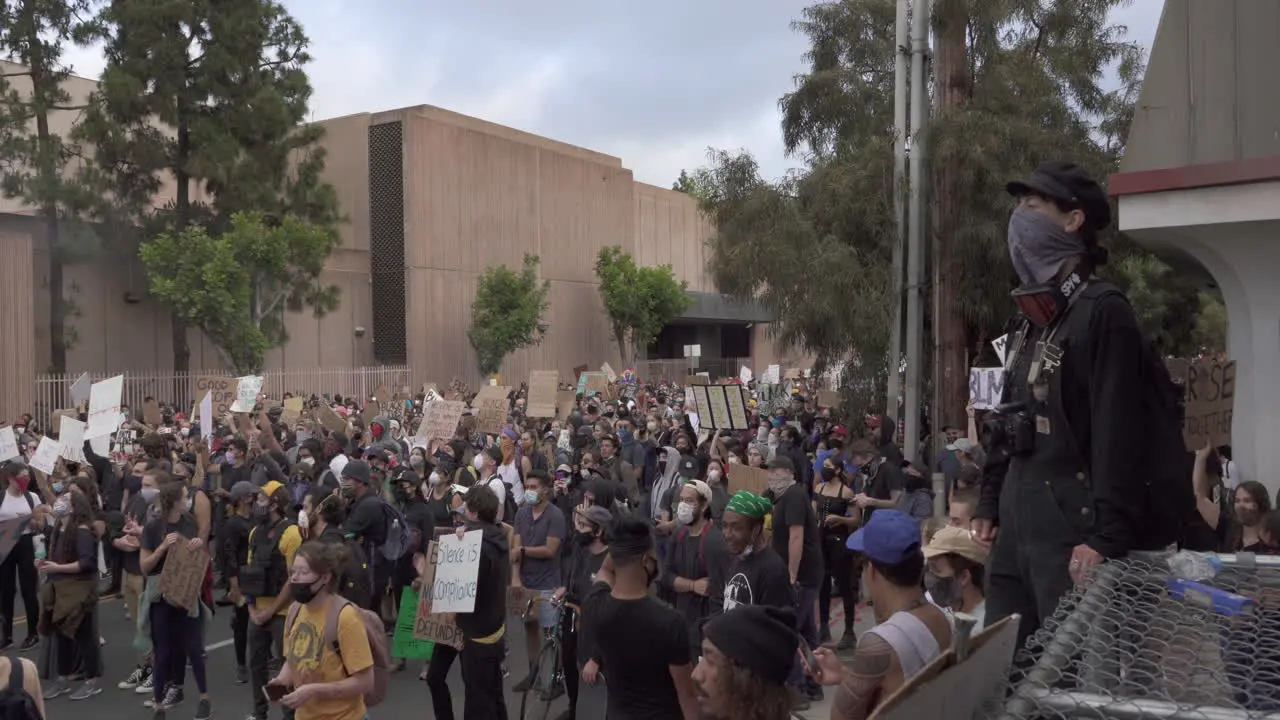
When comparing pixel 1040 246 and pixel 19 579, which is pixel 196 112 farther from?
pixel 1040 246

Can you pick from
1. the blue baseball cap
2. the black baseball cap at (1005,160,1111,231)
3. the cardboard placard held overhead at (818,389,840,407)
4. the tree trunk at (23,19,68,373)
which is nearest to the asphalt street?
the blue baseball cap

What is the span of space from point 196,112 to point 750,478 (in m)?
28.7

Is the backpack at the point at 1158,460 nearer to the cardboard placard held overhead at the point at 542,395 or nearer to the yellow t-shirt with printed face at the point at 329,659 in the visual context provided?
the yellow t-shirt with printed face at the point at 329,659

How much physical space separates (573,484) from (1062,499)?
9616mm

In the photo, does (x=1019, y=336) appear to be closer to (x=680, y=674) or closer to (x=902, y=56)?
(x=680, y=674)

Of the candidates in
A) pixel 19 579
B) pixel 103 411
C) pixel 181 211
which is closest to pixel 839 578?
pixel 19 579

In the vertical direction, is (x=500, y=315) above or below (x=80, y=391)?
above

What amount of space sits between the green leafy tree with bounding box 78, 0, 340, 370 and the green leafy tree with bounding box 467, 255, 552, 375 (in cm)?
981

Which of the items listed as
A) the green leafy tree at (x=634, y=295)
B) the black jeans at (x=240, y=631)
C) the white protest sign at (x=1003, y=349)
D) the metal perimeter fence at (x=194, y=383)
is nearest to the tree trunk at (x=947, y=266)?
the white protest sign at (x=1003, y=349)

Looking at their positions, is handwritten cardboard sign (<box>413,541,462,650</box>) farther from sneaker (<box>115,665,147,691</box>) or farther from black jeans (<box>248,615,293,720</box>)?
sneaker (<box>115,665,147,691</box>)

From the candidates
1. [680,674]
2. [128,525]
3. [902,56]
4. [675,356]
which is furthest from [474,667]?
[675,356]

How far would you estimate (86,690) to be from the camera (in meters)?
9.81

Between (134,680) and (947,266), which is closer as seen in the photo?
(134,680)

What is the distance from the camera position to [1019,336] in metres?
3.52
